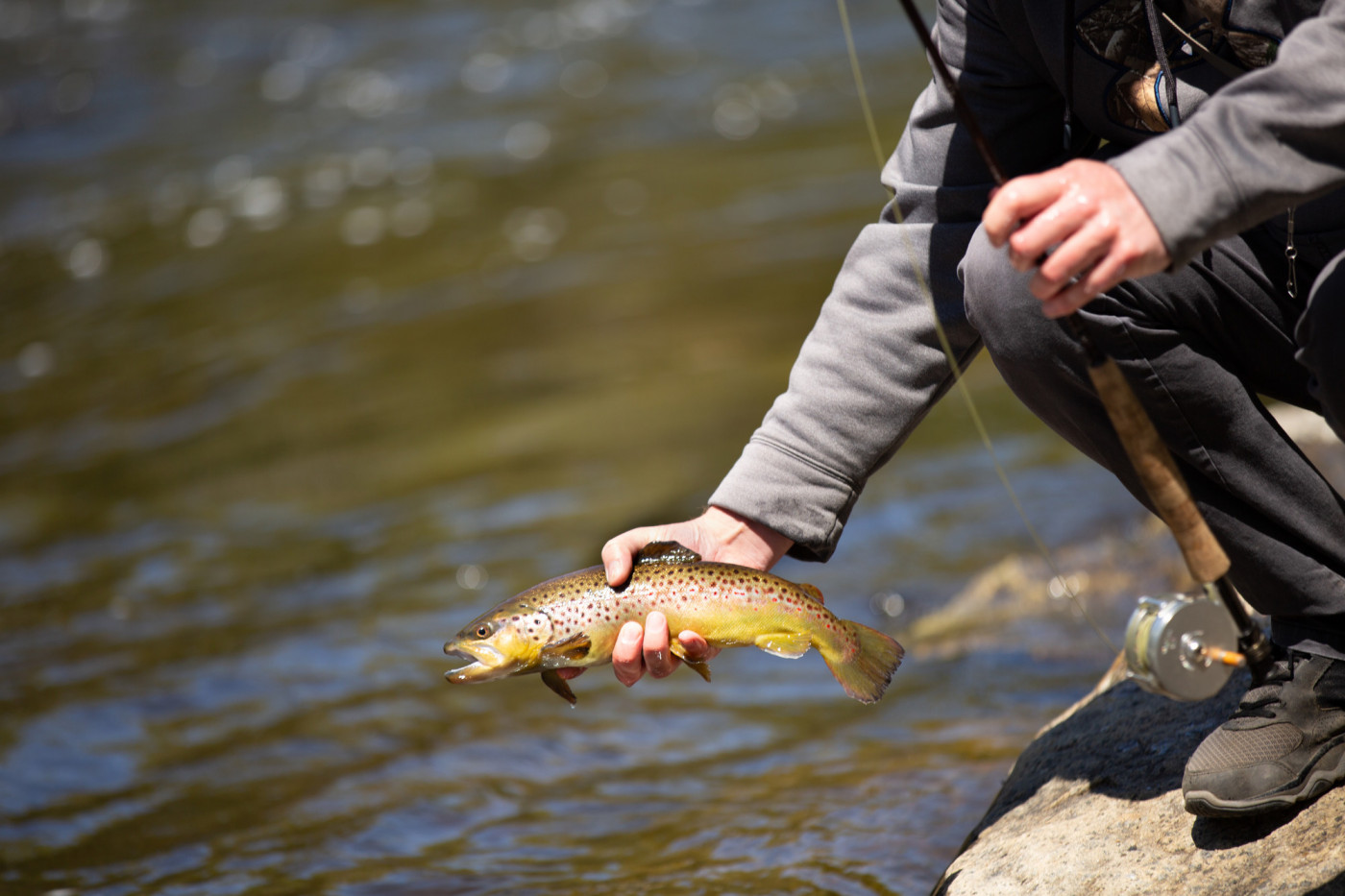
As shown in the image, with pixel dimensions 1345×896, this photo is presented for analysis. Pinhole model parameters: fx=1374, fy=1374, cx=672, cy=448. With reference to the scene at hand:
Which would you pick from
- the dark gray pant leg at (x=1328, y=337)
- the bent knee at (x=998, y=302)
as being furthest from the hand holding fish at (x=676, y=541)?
the dark gray pant leg at (x=1328, y=337)

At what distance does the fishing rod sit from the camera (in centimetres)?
187

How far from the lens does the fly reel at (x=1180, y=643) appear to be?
6.18 ft

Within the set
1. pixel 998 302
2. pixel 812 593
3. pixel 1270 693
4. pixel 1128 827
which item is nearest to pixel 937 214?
pixel 998 302

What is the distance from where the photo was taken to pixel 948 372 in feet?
7.95

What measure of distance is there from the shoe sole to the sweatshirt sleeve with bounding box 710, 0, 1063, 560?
0.73 m

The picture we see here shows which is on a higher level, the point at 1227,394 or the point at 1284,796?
the point at 1227,394

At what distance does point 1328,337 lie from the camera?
72.8 inches

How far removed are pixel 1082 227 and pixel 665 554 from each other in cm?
93

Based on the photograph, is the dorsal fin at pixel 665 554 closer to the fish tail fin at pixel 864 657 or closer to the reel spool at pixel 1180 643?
the fish tail fin at pixel 864 657

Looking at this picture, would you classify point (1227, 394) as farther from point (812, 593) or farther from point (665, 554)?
point (665, 554)

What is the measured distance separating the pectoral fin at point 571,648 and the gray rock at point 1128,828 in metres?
0.75

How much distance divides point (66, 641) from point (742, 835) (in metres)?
3.15

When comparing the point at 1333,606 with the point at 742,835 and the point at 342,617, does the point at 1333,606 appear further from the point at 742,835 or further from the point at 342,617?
the point at 342,617

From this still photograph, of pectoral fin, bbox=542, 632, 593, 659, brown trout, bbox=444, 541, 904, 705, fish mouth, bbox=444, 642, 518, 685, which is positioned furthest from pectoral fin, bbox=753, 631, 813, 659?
fish mouth, bbox=444, 642, 518, 685
